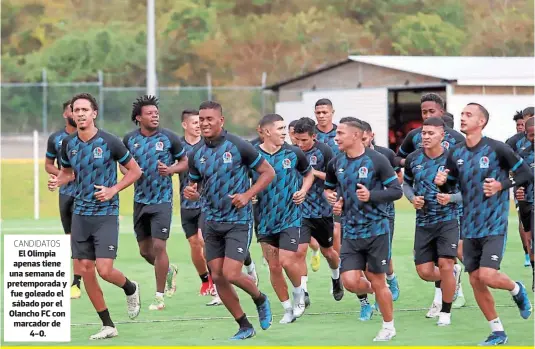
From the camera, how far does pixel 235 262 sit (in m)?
11.5

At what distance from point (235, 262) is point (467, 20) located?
168ft

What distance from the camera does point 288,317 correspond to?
1276 cm

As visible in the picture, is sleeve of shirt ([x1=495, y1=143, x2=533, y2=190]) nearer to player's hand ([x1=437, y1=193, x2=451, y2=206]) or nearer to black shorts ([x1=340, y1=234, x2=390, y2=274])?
player's hand ([x1=437, y1=193, x2=451, y2=206])

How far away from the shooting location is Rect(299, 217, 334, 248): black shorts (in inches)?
560

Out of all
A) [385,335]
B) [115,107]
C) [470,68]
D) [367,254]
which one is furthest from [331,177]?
[115,107]

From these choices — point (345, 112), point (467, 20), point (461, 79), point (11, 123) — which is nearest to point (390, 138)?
point (345, 112)

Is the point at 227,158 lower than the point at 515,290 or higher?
higher

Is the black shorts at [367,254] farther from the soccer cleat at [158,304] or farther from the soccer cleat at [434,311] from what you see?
the soccer cleat at [158,304]

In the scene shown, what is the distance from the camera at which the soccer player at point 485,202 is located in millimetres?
11047

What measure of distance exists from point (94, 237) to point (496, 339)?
145 inches

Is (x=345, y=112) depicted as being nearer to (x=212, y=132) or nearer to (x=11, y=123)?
(x=11, y=123)

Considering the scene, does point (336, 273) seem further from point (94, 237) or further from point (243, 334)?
point (94, 237)

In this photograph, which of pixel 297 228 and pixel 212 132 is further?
pixel 297 228

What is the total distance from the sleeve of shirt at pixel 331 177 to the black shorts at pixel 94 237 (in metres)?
1.98
